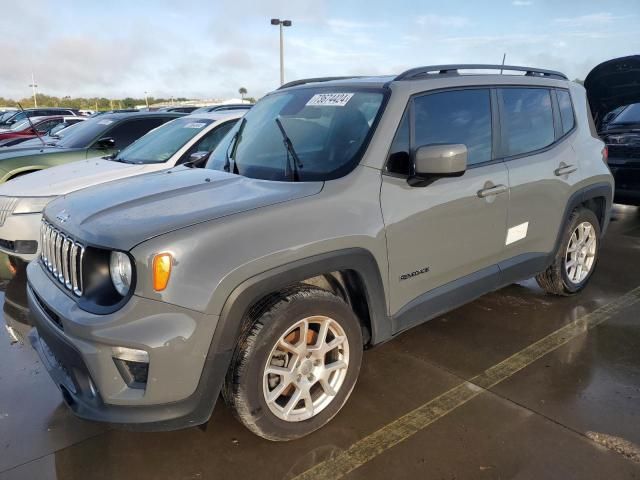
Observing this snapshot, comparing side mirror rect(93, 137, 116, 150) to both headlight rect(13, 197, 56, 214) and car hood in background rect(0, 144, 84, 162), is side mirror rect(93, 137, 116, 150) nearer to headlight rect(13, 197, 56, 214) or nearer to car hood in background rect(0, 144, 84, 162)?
car hood in background rect(0, 144, 84, 162)

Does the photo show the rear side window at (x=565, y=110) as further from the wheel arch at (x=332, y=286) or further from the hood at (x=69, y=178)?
the hood at (x=69, y=178)

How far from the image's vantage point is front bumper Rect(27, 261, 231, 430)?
6.87 feet

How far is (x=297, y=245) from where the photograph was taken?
239 cm

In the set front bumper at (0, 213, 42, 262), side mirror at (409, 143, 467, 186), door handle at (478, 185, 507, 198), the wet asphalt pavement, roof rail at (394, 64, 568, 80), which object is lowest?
the wet asphalt pavement

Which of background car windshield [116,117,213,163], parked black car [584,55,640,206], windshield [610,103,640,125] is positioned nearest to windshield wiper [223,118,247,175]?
background car windshield [116,117,213,163]

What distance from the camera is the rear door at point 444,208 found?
2.82m

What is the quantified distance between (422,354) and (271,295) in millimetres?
1527

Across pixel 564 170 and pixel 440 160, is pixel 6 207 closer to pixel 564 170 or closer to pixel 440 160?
pixel 440 160

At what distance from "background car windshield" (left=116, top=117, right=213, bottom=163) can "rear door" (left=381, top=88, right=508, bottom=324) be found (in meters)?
3.49

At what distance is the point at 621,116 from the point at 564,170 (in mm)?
4282

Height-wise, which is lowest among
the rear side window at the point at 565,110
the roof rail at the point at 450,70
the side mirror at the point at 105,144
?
the side mirror at the point at 105,144

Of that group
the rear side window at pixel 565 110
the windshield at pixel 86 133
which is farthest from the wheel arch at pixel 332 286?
the windshield at pixel 86 133

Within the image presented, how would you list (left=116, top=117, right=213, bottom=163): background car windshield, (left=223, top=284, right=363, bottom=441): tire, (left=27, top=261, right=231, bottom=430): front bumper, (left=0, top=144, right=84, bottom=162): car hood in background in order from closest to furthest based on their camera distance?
(left=27, top=261, right=231, bottom=430): front bumper → (left=223, top=284, right=363, bottom=441): tire → (left=116, top=117, right=213, bottom=163): background car windshield → (left=0, top=144, right=84, bottom=162): car hood in background

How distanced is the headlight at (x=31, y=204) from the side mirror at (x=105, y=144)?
6.89ft
